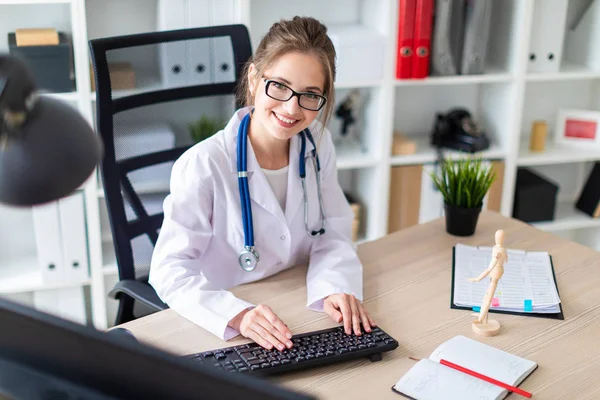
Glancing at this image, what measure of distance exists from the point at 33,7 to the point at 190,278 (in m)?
1.57

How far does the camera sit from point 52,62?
2383 mm

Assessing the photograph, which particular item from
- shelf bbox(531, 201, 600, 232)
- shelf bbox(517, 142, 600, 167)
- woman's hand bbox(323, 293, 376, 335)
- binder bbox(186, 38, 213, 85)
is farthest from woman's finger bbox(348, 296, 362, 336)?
shelf bbox(531, 201, 600, 232)

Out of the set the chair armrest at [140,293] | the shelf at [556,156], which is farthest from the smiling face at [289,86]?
the shelf at [556,156]

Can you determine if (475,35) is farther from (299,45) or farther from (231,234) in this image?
(231,234)

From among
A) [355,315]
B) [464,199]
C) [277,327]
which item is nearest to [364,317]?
[355,315]

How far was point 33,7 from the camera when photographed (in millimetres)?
2586

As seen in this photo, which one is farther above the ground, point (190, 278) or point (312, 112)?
point (312, 112)

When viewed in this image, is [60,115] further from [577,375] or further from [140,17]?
[140,17]

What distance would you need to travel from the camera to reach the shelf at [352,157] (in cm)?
279

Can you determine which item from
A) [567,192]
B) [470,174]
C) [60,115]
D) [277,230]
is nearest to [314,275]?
[277,230]

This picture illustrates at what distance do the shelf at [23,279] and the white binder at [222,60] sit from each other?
1.20 metres

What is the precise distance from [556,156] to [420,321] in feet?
6.07

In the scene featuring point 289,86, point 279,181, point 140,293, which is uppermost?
point 289,86

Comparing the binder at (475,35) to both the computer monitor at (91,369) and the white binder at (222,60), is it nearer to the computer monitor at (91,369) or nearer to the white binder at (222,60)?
the white binder at (222,60)
